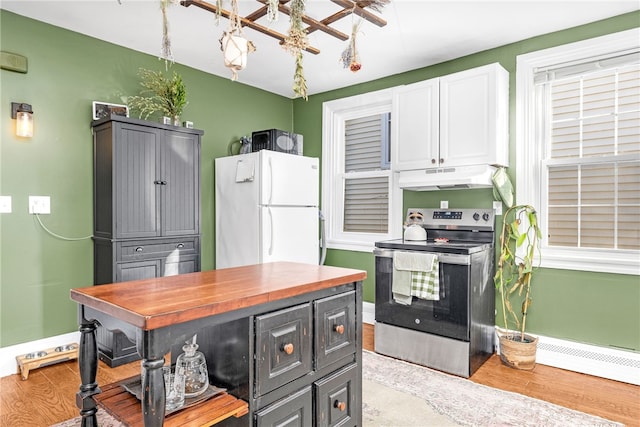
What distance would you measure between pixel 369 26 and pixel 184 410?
2.88 m

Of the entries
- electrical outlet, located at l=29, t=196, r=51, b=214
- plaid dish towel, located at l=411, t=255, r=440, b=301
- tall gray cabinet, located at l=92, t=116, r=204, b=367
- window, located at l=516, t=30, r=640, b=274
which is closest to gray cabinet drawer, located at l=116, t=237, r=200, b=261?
tall gray cabinet, located at l=92, t=116, r=204, b=367

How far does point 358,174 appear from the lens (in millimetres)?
4422

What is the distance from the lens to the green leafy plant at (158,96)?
3.37 metres

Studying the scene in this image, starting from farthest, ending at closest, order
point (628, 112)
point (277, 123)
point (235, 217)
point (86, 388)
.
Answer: point (277, 123)
point (235, 217)
point (628, 112)
point (86, 388)

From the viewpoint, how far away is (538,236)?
3.00 meters

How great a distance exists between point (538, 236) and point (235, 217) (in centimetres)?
270

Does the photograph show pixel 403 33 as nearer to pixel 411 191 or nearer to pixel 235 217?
pixel 411 191

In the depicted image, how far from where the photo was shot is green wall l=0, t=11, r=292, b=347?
2.83 metres

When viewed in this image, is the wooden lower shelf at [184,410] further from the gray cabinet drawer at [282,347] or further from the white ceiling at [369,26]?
the white ceiling at [369,26]

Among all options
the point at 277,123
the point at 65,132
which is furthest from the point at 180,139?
the point at 277,123

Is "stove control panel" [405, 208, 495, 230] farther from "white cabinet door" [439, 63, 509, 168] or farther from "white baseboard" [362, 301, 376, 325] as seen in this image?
"white baseboard" [362, 301, 376, 325]

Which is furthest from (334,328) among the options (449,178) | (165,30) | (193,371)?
(449,178)

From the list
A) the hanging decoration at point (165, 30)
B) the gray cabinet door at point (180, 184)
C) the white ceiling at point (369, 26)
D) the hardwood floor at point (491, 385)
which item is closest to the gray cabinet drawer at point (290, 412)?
the hanging decoration at point (165, 30)

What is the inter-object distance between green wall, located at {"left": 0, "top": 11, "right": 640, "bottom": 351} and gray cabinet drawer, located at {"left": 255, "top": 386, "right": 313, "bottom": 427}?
243cm
